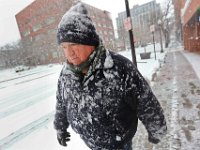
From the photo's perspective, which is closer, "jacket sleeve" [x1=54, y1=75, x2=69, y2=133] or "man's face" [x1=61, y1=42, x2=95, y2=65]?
"man's face" [x1=61, y1=42, x2=95, y2=65]

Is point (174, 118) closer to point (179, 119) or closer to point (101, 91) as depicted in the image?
point (179, 119)

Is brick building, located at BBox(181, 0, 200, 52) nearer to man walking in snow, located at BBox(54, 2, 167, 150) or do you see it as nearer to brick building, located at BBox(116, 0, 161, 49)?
brick building, located at BBox(116, 0, 161, 49)

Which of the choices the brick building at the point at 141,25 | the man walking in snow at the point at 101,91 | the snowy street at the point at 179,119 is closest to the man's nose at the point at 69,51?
the man walking in snow at the point at 101,91

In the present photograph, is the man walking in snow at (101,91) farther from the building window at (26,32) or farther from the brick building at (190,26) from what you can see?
the building window at (26,32)

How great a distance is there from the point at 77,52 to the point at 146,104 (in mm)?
672

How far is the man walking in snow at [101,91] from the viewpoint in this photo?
1729 mm

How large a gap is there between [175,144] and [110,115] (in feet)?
7.95

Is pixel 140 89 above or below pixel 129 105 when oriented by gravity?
above

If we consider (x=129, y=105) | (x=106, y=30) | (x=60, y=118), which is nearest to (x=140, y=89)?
(x=129, y=105)

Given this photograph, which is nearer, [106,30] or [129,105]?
[129,105]

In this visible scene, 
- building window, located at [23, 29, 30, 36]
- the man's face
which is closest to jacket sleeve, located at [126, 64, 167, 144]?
the man's face

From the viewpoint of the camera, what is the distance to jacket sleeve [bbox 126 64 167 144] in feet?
5.70

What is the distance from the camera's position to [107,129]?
5.86 ft

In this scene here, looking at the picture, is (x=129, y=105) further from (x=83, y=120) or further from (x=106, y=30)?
(x=106, y=30)
